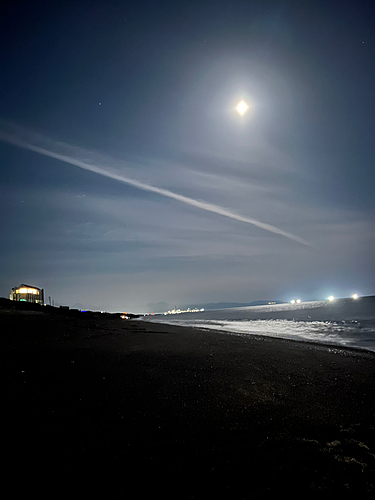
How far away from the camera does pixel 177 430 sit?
318cm

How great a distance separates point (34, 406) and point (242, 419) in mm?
2967

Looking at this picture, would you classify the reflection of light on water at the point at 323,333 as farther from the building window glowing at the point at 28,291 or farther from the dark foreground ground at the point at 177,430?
the building window glowing at the point at 28,291

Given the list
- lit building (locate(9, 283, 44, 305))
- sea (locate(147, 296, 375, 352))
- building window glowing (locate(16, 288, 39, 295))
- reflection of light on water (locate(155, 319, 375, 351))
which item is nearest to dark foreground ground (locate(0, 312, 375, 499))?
reflection of light on water (locate(155, 319, 375, 351))

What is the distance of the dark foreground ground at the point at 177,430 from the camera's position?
88.4 inches

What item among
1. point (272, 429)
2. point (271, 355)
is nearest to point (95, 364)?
point (272, 429)

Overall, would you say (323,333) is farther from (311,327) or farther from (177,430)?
Result: (177,430)

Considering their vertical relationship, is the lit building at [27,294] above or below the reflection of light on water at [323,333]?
above

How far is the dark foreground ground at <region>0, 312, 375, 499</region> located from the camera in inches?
88.4

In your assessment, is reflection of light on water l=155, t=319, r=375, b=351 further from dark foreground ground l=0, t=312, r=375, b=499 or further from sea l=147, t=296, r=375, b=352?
dark foreground ground l=0, t=312, r=375, b=499

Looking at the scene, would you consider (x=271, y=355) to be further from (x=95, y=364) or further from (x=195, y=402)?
(x=95, y=364)

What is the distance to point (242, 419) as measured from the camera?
3.59 m

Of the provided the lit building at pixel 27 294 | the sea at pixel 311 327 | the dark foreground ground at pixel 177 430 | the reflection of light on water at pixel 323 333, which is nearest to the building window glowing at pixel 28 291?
the lit building at pixel 27 294

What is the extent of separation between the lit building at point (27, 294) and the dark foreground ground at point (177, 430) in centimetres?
6219

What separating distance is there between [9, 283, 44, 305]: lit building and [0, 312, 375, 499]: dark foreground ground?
62.2 m
